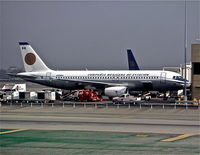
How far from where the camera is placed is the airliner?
253 feet

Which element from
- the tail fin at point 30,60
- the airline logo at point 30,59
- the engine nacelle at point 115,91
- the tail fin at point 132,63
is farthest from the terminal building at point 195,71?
the tail fin at point 132,63

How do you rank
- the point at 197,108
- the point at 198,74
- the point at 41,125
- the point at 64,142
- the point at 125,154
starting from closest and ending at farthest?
the point at 125,154 → the point at 64,142 → the point at 41,125 → the point at 197,108 → the point at 198,74

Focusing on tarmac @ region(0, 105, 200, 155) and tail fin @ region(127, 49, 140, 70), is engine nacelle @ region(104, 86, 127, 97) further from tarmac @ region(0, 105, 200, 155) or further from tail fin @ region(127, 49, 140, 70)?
tail fin @ region(127, 49, 140, 70)

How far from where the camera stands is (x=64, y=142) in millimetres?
31375

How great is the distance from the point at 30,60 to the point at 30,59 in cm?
24

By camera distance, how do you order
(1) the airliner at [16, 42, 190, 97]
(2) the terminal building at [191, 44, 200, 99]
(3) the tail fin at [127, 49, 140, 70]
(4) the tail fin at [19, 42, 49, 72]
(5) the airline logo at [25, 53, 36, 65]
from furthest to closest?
1. (3) the tail fin at [127, 49, 140, 70]
2. (5) the airline logo at [25, 53, 36, 65]
3. (4) the tail fin at [19, 42, 49, 72]
4. (1) the airliner at [16, 42, 190, 97]
5. (2) the terminal building at [191, 44, 200, 99]

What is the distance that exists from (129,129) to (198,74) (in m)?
37.1

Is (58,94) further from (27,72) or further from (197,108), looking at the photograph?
(197,108)

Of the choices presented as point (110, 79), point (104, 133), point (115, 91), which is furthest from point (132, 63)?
point (104, 133)

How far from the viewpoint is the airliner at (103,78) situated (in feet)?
253

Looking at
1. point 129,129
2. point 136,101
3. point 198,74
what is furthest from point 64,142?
point 198,74

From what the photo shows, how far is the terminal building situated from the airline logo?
31.5 m

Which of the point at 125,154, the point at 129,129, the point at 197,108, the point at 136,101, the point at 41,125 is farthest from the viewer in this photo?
the point at 136,101

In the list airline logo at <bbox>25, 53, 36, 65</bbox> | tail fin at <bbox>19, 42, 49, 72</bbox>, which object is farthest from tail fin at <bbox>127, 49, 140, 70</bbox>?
airline logo at <bbox>25, 53, 36, 65</bbox>
